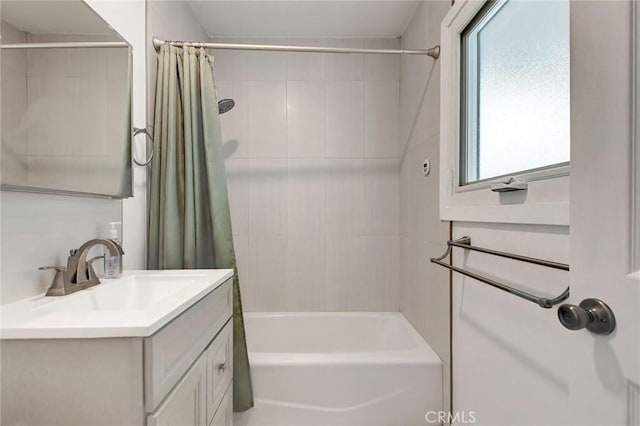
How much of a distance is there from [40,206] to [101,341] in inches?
20.2

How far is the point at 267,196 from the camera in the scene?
2303 mm

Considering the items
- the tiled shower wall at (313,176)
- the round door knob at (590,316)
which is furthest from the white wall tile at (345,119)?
the round door knob at (590,316)

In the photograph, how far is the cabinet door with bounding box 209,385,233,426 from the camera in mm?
1140

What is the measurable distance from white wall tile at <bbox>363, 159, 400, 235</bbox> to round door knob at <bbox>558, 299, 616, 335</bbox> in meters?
1.81

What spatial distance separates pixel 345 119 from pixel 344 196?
1.77 ft

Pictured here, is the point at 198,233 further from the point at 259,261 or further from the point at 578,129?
the point at 578,129

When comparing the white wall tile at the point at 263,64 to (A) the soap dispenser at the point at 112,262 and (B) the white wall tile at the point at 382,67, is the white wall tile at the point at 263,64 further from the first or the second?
(A) the soap dispenser at the point at 112,262

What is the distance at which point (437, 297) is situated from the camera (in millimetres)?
1656

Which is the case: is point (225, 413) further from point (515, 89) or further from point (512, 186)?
point (515, 89)

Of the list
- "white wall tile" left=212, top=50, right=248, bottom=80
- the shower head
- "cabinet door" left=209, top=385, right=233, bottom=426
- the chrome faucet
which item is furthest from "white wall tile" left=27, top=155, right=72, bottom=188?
"white wall tile" left=212, top=50, right=248, bottom=80

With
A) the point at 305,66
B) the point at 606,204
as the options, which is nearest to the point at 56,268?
the point at 606,204

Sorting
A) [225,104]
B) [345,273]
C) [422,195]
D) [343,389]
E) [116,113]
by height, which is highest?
[225,104]

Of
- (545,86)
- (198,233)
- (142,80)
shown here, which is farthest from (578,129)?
(142,80)

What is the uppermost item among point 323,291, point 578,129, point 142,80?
Result: point 142,80
